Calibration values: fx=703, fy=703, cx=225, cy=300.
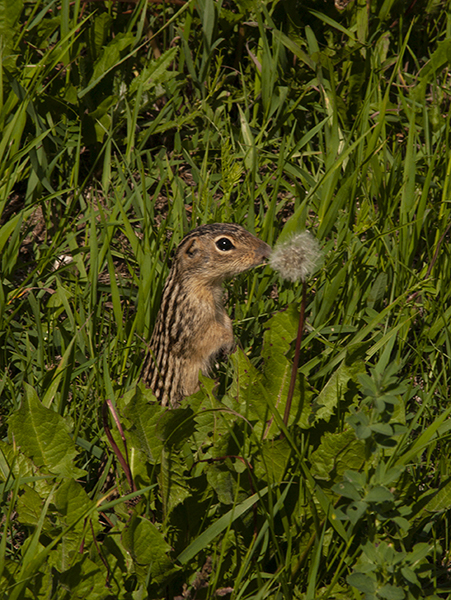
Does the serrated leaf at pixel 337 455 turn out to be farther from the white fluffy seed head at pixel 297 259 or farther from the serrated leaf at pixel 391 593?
the white fluffy seed head at pixel 297 259

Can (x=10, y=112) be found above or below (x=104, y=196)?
above

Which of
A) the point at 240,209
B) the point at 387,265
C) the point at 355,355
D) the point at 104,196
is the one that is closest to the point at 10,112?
the point at 104,196

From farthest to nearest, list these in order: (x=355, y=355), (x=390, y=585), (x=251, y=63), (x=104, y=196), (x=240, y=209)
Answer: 1. (x=251, y=63)
2. (x=104, y=196)
3. (x=240, y=209)
4. (x=355, y=355)
5. (x=390, y=585)

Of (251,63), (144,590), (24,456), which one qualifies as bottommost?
(144,590)

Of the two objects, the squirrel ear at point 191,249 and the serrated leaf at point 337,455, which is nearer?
the serrated leaf at point 337,455

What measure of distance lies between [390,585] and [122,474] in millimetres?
1312

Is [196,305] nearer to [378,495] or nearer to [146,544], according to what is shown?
[146,544]

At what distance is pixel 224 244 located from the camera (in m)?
4.27

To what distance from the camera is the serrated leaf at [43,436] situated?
3.09m

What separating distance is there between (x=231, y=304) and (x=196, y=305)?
23.5 inches

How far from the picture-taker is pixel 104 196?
5.21 m

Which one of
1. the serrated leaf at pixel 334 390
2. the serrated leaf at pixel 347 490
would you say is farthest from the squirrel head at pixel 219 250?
the serrated leaf at pixel 347 490

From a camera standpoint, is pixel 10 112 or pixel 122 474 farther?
pixel 10 112

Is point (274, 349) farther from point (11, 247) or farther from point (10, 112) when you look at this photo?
point (10, 112)
